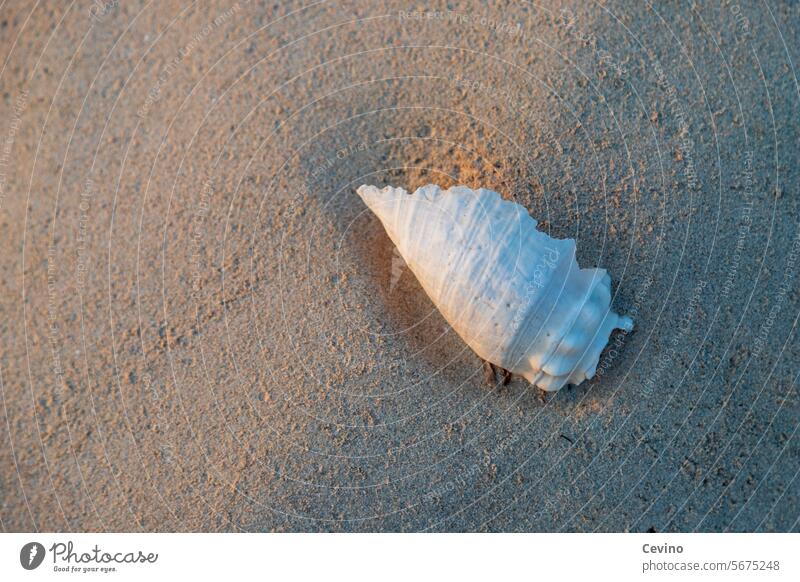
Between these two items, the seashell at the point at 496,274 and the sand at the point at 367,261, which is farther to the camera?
the sand at the point at 367,261

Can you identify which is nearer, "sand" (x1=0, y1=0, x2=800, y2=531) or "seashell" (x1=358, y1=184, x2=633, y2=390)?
"seashell" (x1=358, y1=184, x2=633, y2=390)

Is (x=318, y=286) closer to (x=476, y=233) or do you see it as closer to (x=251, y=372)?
(x=251, y=372)

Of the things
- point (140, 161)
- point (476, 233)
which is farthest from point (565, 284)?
point (140, 161)

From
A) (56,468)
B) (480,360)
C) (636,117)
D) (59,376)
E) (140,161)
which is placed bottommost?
(480,360)

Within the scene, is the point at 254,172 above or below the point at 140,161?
below
